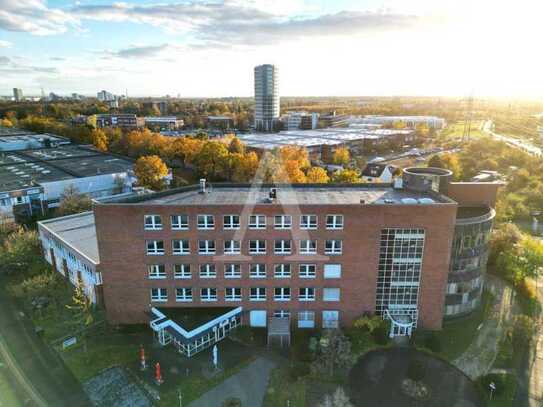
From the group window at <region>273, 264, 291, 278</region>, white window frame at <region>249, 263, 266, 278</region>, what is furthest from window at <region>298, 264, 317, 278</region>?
white window frame at <region>249, 263, 266, 278</region>

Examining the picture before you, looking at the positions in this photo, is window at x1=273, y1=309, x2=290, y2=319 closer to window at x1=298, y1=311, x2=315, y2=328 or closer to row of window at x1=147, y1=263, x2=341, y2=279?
window at x1=298, y1=311, x2=315, y2=328

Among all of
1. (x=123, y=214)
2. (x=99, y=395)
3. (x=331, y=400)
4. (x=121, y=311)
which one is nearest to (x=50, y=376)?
(x=99, y=395)

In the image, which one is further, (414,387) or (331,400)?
(414,387)

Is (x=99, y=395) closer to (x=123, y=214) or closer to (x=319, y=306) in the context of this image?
(x=123, y=214)

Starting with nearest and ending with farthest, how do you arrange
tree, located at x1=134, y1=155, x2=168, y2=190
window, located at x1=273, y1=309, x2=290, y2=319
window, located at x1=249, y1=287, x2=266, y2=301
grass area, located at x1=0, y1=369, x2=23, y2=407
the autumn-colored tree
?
grass area, located at x1=0, y1=369, x2=23, y2=407, window, located at x1=249, y1=287, x2=266, y2=301, window, located at x1=273, y1=309, x2=290, y2=319, tree, located at x1=134, y1=155, x2=168, y2=190, the autumn-colored tree

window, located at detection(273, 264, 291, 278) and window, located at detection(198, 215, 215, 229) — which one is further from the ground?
window, located at detection(198, 215, 215, 229)

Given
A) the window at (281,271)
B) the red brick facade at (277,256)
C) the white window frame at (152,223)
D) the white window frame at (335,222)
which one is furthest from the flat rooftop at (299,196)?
the window at (281,271)

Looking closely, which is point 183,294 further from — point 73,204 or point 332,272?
point 73,204
